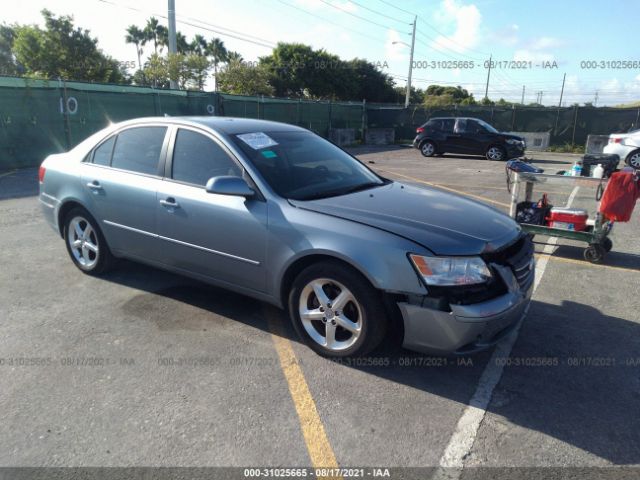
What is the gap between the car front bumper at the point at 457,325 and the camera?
2.75 meters

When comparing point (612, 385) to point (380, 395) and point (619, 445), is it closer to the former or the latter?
point (619, 445)

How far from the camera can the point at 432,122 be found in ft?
62.2

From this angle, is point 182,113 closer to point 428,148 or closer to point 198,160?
point 428,148

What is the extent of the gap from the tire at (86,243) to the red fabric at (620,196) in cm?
521

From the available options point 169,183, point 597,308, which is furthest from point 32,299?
point 597,308

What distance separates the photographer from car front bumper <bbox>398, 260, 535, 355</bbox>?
2754 mm

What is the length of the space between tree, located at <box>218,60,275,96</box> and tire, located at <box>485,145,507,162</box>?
797 inches

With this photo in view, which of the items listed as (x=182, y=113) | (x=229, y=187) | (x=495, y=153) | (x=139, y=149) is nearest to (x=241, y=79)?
(x=182, y=113)

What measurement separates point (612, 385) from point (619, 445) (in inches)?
25.3

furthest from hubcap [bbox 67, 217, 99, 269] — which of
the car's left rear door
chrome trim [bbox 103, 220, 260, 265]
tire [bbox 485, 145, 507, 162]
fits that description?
tire [bbox 485, 145, 507, 162]

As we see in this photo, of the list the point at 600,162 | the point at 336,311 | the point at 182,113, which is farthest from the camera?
the point at 182,113

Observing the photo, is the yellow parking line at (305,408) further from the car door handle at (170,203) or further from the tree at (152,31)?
the tree at (152,31)

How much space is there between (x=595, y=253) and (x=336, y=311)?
3.83 metres

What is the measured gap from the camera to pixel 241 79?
3284cm
